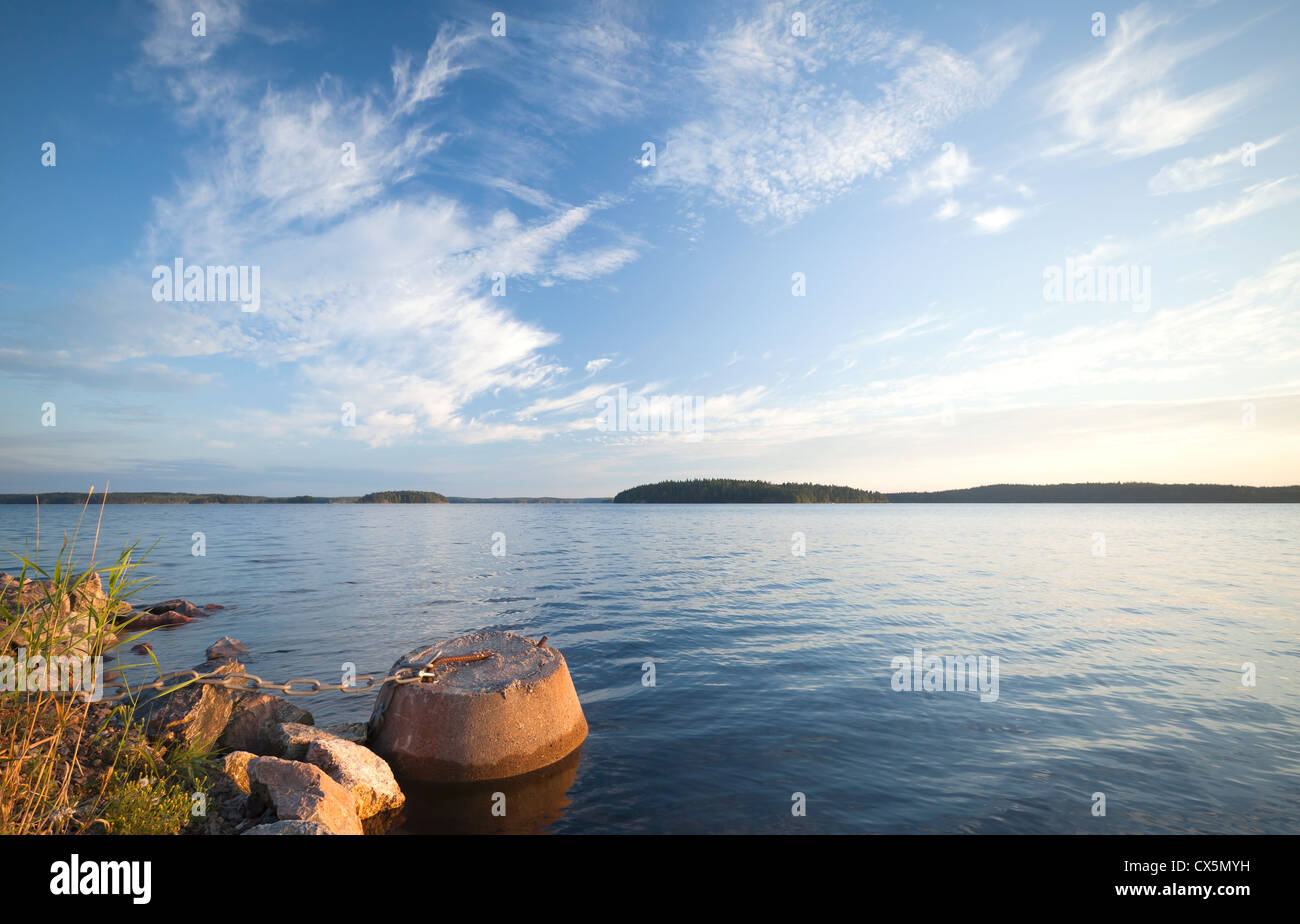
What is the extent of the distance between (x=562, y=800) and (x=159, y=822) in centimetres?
400

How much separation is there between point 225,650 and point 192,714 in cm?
700

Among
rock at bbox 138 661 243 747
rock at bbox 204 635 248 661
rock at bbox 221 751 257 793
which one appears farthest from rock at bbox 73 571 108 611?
rock at bbox 204 635 248 661

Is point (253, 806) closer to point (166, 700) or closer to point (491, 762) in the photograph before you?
point (491, 762)

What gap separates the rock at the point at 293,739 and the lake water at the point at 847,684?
1437 mm

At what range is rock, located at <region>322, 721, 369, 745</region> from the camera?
8.14 m

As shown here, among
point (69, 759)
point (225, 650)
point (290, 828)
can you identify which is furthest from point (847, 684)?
point (225, 650)

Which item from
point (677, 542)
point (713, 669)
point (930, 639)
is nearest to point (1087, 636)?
point (930, 639)

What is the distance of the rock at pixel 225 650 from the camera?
12853mm

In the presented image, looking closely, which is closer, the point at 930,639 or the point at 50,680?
the point at 50,680

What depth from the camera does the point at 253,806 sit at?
18.9 feet

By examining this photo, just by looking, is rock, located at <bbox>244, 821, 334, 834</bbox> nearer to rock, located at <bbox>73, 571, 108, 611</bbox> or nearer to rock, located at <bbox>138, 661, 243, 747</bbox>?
rock, located at <bbox>73, 571, 108, 611</bbox>

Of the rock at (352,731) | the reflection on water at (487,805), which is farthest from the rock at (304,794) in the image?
the rock at (352,731)

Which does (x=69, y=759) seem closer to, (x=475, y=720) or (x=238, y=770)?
(x=238, y=770)
